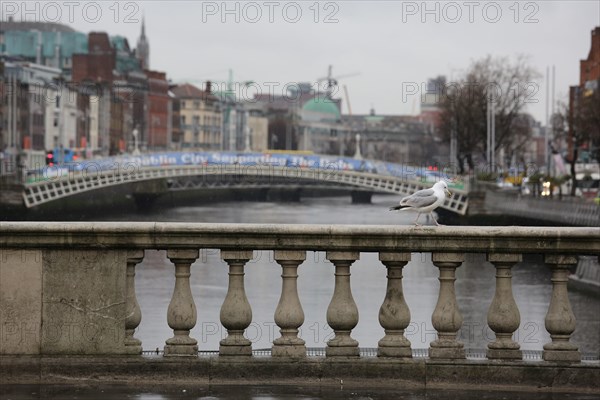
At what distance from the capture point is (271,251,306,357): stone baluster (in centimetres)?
862

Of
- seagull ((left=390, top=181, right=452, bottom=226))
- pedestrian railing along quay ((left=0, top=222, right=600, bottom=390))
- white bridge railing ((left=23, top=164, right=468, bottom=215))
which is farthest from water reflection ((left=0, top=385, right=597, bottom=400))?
white bridge railing ((left=23, top=164, right=468, bottom=215))

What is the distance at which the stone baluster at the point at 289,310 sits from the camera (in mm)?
8617

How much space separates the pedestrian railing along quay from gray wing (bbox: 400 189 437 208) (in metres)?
0.43

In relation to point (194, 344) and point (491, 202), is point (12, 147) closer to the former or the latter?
point (491, 202)

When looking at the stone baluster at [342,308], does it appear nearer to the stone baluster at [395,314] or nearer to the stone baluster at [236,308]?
the stone baluster at [395,314]

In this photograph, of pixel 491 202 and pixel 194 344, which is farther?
pixel 491 202

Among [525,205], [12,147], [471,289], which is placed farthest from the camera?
Result: [12,147]

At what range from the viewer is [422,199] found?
9.05 meters

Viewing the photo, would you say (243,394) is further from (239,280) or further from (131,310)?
(131,310)

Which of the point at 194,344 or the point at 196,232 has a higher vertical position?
the point at 196,232

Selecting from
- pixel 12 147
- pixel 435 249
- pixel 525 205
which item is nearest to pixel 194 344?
pixel 435 249

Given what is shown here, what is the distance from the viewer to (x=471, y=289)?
1491 inches

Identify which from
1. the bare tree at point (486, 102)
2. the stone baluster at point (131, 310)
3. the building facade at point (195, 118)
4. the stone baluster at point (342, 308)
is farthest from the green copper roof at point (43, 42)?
the stone baluster at point (342, 308)

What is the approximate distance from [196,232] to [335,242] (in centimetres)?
73
